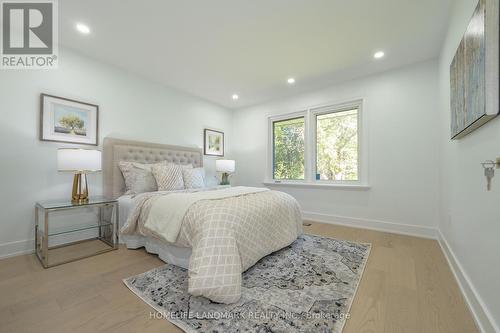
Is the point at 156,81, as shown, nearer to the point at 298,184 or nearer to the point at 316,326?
the point at 298,184

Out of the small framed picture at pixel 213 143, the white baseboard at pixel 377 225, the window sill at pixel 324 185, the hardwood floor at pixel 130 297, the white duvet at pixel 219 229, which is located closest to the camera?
the hardwood floor at pixel 130 297

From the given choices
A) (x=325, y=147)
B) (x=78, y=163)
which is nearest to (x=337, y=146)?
(x=325, y=147)

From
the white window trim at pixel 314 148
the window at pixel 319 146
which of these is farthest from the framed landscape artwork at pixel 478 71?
the window at pixel 319 146

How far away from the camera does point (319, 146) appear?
3.87 m

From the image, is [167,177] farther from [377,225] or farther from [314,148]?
[377,225]

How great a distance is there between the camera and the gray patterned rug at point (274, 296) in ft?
4.08

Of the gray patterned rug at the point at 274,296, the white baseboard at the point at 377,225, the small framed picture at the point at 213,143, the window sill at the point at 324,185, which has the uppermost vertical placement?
the small framed picture at the point at 213,143

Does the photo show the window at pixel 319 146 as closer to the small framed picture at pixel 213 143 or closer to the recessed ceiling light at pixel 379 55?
the recessed ceiling light at pixel 379 55

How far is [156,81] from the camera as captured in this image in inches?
137

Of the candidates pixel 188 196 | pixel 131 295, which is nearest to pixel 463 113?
pixel 188 196

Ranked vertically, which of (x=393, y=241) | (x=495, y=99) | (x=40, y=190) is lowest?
(x=393, y=241)

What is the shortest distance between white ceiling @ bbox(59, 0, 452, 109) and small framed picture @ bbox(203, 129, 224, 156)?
4.11 feet

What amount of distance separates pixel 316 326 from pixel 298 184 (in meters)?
2.86

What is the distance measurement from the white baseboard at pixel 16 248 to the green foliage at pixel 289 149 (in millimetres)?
3697
